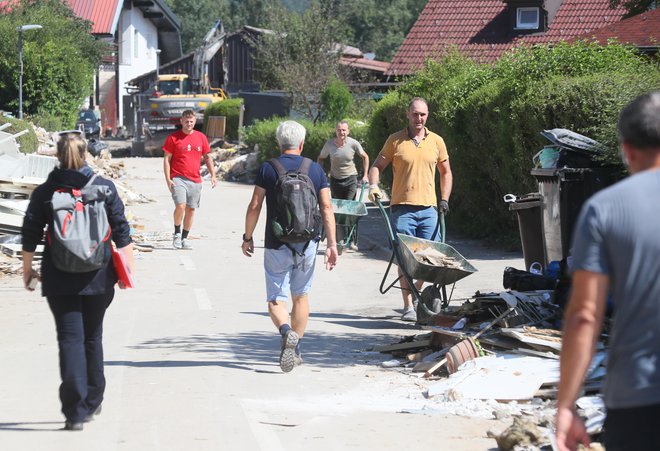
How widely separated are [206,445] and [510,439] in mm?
1668

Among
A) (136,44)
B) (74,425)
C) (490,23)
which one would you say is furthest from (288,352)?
(136,44)

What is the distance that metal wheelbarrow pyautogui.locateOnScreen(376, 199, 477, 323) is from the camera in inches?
379

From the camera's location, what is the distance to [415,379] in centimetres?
809

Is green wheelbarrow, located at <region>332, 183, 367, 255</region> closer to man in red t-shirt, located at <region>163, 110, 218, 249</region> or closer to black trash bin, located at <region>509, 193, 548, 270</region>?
man in red t-shirt, located at <region>163, 110, 218, 249</region>

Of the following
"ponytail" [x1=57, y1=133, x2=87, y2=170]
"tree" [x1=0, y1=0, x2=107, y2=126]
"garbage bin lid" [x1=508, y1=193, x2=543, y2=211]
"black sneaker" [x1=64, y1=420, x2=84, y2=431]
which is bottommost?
"black sneaker" [x1=64, y1=420, x2=84, y2=431]

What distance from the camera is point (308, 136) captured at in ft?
118

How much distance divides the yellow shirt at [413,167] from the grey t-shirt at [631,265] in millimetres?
7242

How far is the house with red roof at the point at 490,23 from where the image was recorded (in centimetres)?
3850

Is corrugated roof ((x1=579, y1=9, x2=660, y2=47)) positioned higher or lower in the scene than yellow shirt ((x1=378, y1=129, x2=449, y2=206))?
higher

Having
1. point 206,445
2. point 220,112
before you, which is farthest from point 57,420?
point 220,112

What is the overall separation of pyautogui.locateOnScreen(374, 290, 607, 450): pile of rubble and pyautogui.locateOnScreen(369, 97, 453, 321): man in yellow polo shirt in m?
1.18

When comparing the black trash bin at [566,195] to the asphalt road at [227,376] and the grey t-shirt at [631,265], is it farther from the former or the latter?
the grey t-shirt at [631,265]

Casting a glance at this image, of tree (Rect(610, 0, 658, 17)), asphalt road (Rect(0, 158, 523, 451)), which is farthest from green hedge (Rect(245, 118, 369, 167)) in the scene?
asphalt road (Rect(0, 158, 523, 451))

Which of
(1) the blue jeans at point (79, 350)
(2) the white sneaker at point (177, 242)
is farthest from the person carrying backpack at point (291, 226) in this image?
(2) the white sneaker at point (177, 242)
